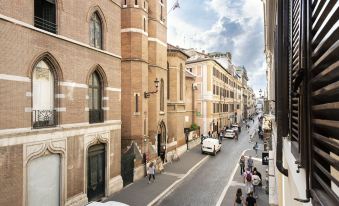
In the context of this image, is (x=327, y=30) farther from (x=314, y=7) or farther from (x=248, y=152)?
(x=248, y=152)

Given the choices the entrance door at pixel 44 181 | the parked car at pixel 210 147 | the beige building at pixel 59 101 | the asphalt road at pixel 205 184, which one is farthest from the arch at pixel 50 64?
the parked car at pixel 210 147

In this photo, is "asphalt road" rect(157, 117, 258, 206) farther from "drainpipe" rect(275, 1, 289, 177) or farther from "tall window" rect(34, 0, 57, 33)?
"drainpipe" rect(275, 1, 289, 177)

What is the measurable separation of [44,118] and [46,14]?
479 centimetres

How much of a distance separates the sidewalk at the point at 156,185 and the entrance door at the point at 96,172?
85cm

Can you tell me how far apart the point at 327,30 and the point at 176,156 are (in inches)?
1083

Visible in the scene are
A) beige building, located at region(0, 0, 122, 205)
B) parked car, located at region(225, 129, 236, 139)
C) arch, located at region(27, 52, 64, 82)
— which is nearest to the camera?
beige building, located at region(0, 0, 122, 205)

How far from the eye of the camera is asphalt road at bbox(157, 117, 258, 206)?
1723 cm

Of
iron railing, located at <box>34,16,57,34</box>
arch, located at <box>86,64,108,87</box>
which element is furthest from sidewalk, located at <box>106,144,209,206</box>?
iron railing, located at <box>34,16,57,34</box>

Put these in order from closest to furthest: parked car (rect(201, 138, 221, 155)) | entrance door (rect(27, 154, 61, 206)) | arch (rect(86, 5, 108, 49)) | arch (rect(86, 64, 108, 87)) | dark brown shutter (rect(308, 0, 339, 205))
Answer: dark brown shutter (rect(308, 0, 339, 205)), entrance door (rect(27, 154, 61, 206)), arch (rect(86, 64, 108, 87)), arch (rect(86, 5, 108, 49)), parked car (rect(201, 138, 221, 155))

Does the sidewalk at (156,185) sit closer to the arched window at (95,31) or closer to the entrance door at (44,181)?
the entrance door at (44,181)

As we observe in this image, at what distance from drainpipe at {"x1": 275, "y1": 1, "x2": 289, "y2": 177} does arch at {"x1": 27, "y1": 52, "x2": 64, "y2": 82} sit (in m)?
10.5

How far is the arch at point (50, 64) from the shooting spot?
39.8ft

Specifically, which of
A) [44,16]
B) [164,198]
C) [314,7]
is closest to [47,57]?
[44,16]

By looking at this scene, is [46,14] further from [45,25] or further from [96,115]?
[96,115]
